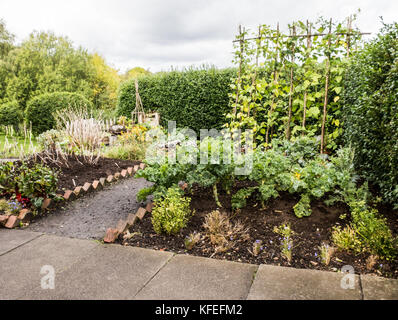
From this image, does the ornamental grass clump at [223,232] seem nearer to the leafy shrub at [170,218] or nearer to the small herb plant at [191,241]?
the small herb plant at [191,241]

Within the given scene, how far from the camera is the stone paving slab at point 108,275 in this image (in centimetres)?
222

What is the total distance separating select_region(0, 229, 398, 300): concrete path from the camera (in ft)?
7.18

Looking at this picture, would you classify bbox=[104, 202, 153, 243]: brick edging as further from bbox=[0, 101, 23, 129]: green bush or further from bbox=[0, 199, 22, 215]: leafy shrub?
bbox=[0, 101, 23, 129]: green bush

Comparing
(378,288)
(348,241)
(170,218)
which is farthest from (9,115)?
(378,288)

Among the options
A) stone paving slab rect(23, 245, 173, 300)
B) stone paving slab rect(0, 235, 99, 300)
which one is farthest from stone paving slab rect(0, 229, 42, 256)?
stone paving slab rect(23, 245, 173, 300)

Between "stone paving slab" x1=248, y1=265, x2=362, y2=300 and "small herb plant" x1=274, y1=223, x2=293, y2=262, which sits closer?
"stone paving slab" x1=248, y1=265, x2=362, y2=300

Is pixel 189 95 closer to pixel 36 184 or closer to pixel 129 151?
pixel 129 151

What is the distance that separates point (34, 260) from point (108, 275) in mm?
785

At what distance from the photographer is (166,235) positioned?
3160 millimetres

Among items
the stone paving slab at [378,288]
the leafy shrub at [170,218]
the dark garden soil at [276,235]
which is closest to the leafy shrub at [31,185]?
the dark garden soil at [276,235]

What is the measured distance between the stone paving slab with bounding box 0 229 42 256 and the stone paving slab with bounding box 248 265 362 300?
2.32 m

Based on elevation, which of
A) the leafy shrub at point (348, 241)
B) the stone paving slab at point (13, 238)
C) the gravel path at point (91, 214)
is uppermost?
the leafy shrub at point (348, 241)

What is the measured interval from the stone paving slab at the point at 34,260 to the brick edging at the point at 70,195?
59 cm
